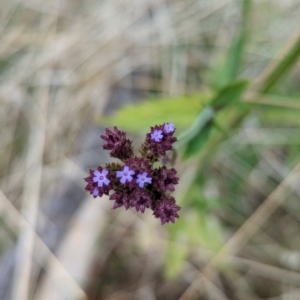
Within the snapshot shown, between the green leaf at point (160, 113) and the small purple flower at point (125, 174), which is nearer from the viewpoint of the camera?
the small purple flower at point (125, 174)

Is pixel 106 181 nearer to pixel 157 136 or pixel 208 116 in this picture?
pixel 157 136

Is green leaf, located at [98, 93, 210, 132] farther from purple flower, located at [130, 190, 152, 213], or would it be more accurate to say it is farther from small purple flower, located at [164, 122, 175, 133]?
purple flower, located at [130, 190, 152, 213]

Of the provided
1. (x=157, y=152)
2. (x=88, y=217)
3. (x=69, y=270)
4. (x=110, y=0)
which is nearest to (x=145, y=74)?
(x=110, y=0)

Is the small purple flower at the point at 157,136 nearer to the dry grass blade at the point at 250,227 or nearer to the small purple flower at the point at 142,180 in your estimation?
the small purple flower at the point at 142,180

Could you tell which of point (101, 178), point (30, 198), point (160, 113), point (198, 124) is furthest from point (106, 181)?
point (30, 198)

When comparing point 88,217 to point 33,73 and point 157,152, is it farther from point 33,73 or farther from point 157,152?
point 157,152

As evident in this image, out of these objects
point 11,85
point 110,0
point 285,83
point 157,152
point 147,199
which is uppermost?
point 110,0

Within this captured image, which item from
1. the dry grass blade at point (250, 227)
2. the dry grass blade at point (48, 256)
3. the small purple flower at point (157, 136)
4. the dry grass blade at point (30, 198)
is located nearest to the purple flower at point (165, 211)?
the small purple flower at point (157, 136)
